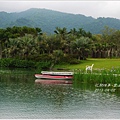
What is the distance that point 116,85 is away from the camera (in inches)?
1214

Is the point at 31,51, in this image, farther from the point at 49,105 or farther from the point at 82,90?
the point at 49,105

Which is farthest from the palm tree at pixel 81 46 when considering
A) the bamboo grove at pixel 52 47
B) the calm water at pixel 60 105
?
the calm water at pixel 60 105

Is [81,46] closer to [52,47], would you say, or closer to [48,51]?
[52,47]

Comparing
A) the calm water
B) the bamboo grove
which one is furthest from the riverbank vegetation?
the calm water

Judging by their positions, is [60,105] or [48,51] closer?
[60,105]

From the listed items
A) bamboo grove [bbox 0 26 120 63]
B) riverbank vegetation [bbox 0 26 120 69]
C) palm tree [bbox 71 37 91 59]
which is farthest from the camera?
palm tree [bbox 71 37 91 59]

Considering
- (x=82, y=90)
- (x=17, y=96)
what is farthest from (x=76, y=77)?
(x=17, y=96)

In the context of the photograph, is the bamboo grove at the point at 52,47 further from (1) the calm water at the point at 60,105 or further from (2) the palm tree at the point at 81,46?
(1) the calm water at the point at 60,105

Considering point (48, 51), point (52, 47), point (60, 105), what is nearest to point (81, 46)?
point (52, 47)

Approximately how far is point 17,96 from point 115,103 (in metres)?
7.75

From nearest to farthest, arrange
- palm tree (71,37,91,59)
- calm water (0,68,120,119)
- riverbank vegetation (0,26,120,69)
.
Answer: calm water (0,68,120,119), riverbank vegetation (0,26,120,69), palm tree (71,37,91,59)

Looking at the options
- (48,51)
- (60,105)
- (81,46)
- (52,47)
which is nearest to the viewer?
(60,105)

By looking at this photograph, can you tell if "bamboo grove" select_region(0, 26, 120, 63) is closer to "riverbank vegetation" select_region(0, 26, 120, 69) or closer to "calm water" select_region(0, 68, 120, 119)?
"riverbank vegetation" select_region(0, 26, 120, 69)

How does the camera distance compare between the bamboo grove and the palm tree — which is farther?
the palm tree
